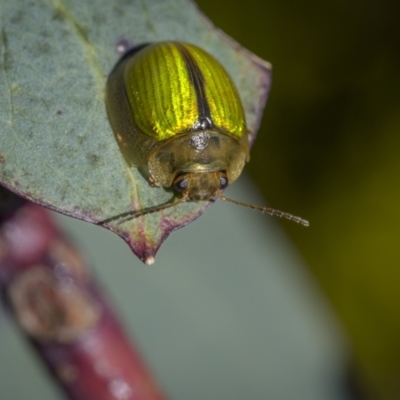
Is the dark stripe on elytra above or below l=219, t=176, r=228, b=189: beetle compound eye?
above

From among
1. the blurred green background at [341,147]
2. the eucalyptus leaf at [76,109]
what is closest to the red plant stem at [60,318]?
the eucalyptus leaf at [76,109]

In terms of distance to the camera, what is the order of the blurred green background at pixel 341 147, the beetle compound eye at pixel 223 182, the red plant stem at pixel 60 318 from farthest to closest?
the blurred green background at pixel 341 147
the beetle compound eye at pixel 223 182
the red plant stem at pixel 60 318

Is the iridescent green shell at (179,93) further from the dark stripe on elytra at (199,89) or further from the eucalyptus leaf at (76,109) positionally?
the eucalyptus leaf at (76,109)

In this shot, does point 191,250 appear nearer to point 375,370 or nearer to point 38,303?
point 375,370

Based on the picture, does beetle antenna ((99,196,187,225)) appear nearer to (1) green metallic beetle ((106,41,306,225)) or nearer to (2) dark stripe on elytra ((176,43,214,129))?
(1) green metallic beetle ((106,41,306,225))

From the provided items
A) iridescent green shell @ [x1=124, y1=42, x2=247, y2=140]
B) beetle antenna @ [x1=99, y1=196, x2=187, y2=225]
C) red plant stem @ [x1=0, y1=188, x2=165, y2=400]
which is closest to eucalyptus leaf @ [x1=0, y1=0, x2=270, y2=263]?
beetle antenna @ [x1=99, y1=196, x2=187, y2=225]

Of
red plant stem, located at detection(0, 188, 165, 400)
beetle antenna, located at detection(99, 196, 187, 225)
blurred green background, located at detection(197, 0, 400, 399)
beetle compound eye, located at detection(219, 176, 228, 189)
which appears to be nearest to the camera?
beetle antenna, located at detection(99, 196, 187, 225)

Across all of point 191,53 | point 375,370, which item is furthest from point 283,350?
point 191,53

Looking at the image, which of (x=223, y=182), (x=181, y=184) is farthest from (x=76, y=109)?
(x=223, y=182)

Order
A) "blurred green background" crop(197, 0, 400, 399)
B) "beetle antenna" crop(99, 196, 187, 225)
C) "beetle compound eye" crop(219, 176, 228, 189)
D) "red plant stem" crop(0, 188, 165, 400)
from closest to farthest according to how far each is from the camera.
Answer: "beetle antenna" crop(99, 196, 187, 225), "red plant stem" crop(0, 188, 165, 400), "beetle compound eye" crop(219, 176, 228, 189), "blurred green background" crop(197, 0, 400, 399)
